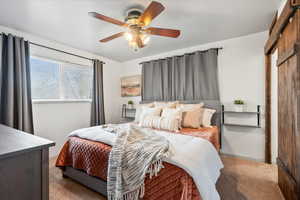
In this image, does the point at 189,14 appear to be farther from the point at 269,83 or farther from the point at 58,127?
the point at 58,127

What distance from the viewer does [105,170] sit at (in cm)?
158

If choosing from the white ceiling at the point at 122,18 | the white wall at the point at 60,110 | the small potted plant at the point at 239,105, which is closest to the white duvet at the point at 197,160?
the small potted plant at the point at 239,105

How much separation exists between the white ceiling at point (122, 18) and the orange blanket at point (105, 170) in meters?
1.78

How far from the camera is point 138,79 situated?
13.5 feet

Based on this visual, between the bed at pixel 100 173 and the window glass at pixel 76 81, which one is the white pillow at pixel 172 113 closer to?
the bed at pixel 100 173

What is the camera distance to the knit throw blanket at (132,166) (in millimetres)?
1246

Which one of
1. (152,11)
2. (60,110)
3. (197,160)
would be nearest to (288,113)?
(197,160)

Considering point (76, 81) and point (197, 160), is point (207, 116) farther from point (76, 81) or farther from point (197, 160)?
point (76, 81)

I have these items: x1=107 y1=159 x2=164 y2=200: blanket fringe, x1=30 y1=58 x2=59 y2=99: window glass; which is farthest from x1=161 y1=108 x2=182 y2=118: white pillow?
x1=30 y1=58 x2=59 y2=99: window glass

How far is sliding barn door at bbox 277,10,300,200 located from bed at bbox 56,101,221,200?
79 cm

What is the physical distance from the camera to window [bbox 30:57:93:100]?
2.79 m

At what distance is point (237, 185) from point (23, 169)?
91.1 inches

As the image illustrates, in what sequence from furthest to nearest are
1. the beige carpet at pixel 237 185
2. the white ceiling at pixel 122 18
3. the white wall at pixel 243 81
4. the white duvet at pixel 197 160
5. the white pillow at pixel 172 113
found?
the white wall at pixel 243 81 < the white pillow at pixel 172 113 < the white ceiling at pixel 122 18 < the beige carpet at pixel 237 185 < the white duvet at pixel 197 160

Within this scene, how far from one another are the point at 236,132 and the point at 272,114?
0.67 metres
